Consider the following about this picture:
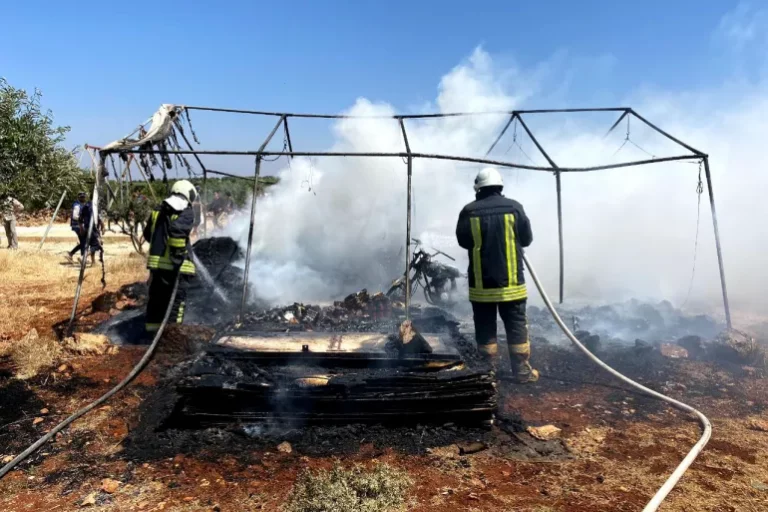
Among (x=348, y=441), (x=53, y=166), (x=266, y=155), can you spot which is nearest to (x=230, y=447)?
(x=348, y=441)

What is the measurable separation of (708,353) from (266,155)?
730cm

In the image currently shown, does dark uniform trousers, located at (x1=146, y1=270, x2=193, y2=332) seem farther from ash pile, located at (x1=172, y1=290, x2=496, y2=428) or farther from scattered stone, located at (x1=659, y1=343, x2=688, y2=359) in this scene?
scattered stone, located at (x1=659, y1=343, x2=688, y2=359)


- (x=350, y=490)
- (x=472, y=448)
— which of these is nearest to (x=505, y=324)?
(x=472, y=448)

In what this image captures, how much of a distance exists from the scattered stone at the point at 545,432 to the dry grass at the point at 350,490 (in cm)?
141

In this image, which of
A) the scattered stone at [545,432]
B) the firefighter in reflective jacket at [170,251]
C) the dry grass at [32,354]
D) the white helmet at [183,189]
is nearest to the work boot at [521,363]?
the scattered stone at [545,432]

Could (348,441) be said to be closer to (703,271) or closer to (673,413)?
(673,413)

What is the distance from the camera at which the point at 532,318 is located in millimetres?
9344

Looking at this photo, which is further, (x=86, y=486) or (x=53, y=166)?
(x=53, y=166)

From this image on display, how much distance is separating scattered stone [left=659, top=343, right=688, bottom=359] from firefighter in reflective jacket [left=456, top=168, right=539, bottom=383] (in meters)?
2.72

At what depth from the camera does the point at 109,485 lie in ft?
11.2

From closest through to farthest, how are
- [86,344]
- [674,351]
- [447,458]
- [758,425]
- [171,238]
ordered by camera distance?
[447,458]
[758,425]
[86,344]
[171,238]
[674,351]

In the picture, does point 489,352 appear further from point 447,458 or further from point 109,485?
point 109,485

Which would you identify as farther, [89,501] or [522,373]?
[522,373]

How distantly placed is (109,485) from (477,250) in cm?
407
